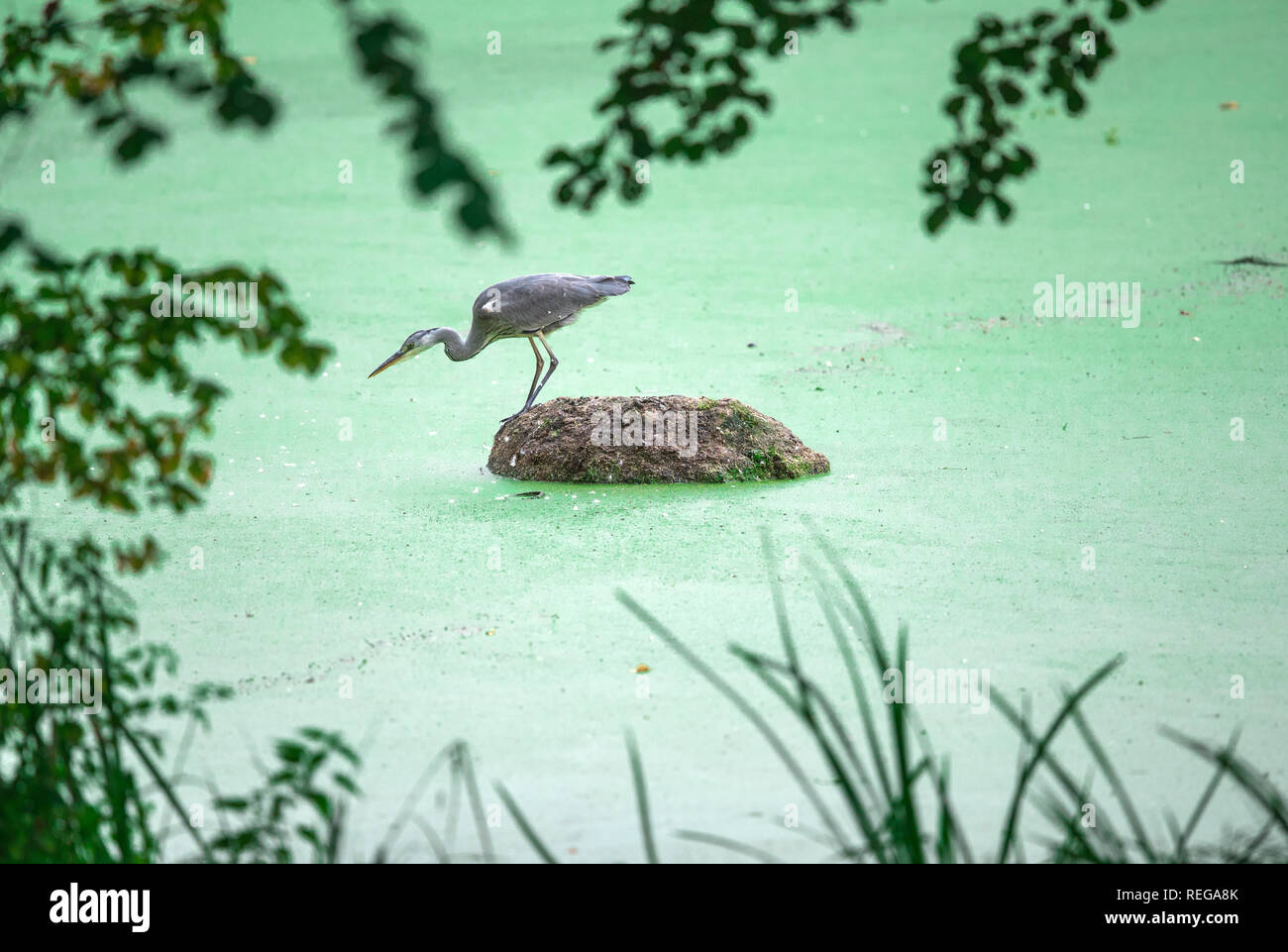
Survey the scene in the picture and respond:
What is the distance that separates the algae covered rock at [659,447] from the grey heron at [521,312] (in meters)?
0.27

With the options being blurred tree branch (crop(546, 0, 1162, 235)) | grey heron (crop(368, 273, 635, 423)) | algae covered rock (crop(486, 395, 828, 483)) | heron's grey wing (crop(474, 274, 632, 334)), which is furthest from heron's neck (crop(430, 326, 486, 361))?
blurred tree branch (crop(546, 0, 1162, 235))

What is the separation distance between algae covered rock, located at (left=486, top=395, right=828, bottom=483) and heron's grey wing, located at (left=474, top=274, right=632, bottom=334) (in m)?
0.41

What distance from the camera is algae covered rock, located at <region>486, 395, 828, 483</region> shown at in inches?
178

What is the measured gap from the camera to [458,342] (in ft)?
16.0

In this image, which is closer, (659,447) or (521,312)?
(659,447)

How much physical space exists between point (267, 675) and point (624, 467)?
1.57 meters

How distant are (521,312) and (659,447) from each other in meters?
0.66

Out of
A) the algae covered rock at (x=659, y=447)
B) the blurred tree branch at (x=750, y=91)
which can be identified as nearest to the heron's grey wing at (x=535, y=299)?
the algae covered rock at (x=659, y=447)

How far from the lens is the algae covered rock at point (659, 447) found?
4.51 meters

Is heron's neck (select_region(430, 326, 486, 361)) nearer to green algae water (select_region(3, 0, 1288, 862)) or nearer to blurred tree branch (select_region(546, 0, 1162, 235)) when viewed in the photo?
green algae water (select_region(3, 0, 1288, 862))

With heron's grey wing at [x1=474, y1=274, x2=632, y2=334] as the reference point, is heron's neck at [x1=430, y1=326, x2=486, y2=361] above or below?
below

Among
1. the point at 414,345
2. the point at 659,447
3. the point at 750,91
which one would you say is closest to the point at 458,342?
the point at 414,345

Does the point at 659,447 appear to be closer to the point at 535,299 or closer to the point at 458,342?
the point at 535,299
